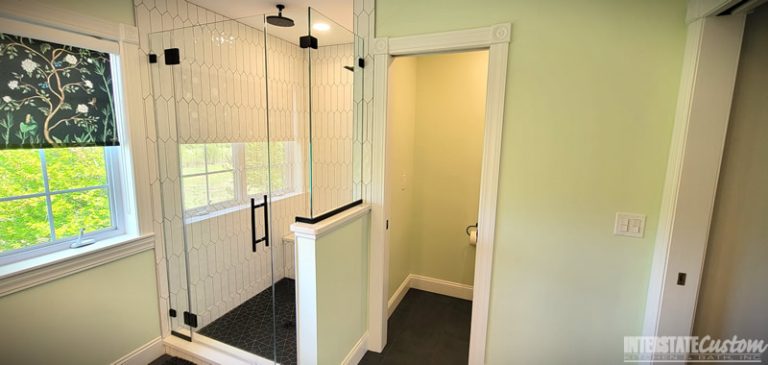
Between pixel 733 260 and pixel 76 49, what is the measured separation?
3.66 meters

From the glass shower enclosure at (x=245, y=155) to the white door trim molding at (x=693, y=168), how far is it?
1719mm

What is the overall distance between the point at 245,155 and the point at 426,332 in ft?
6.97

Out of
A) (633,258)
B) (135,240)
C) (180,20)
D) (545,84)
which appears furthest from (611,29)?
(135,240)

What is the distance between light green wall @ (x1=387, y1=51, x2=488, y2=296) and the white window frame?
185cm

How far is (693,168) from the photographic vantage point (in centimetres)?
142

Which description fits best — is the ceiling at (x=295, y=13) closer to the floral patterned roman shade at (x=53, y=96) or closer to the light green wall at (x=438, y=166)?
the light green wall at (x=438, y=166)

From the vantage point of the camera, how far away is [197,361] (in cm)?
209

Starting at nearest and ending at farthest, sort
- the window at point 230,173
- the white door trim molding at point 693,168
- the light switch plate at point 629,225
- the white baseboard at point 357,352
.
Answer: the white door trim molding at point 693,168
the light switch plate at point 629,225
the white baseboard at point 357,352
the window at point 230,173

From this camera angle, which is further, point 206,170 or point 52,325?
point 206,170

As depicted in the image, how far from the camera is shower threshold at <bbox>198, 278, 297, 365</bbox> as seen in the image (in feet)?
7.14

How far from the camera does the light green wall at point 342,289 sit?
1719mm

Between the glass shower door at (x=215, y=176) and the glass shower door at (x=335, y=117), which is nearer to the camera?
the glass shower door at (x=335, y=117)

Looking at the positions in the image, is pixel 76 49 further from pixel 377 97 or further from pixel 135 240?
pixel 377 97

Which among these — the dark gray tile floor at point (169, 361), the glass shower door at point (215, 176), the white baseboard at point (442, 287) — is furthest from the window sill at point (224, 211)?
the white baseboard at point (442, 287)
